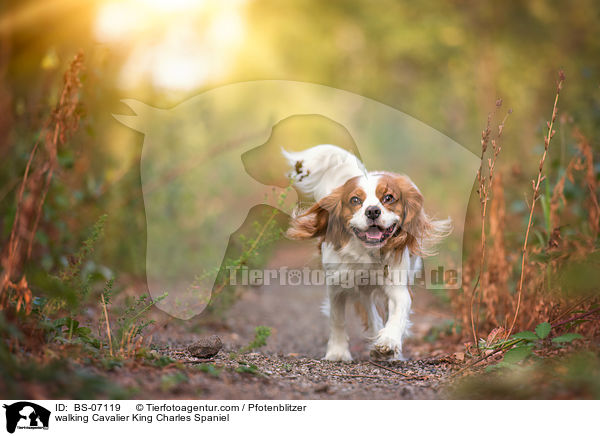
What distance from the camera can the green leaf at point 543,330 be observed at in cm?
271

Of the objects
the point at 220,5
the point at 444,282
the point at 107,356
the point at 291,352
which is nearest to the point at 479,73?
the point at 220,5

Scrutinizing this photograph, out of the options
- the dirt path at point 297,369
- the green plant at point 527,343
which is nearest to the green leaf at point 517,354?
the green plant at point 527,343

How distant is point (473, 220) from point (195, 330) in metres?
2.58

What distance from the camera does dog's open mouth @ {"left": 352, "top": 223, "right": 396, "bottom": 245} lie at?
124 inches

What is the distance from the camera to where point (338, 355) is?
11.5 feet

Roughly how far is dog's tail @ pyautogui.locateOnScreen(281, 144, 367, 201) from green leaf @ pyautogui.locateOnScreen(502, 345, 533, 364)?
125cm

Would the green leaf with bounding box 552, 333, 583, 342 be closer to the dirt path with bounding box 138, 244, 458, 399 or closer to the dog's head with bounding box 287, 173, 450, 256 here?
the dirt path with bounding box 138, 244, 458, 399

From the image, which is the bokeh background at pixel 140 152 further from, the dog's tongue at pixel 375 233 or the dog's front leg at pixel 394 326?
the dog's tongue at pixel 375 233

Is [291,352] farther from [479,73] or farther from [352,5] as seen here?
[352,5]

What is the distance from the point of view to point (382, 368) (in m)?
3.13

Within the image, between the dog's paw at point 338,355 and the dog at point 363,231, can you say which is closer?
the dog at point 363,231

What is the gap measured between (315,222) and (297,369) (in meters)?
0.89

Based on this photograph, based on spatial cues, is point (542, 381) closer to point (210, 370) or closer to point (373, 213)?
point (373, 213)

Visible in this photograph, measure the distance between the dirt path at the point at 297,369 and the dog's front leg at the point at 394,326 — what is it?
8 cm
